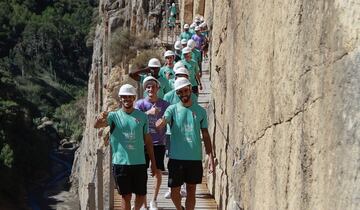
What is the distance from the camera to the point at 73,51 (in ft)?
328

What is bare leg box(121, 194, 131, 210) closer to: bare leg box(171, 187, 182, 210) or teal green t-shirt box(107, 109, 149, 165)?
teal green t-shirt box(107, 109, 149, 165)

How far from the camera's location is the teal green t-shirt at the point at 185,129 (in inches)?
279

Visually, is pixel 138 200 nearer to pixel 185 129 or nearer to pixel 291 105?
pixel 185 129

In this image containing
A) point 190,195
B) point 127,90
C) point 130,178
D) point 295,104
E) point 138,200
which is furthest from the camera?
point 190,195

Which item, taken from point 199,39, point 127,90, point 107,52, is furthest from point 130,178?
point 107,52

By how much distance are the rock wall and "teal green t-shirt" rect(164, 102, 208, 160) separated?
1.33 ft

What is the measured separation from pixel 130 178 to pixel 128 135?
1.53 feet

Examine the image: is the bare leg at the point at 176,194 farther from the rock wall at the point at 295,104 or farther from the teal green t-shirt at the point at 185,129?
the rock wall at the point at 295,104

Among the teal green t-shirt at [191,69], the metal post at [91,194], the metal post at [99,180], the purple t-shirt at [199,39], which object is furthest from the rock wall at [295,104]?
the purple t-shirt at [199,39]

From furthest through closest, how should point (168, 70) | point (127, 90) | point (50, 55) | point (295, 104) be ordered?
point (50, 55), point (168, 70), point (127, 90), point (295, 104)

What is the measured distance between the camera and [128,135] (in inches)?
272

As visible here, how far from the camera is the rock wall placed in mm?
3252

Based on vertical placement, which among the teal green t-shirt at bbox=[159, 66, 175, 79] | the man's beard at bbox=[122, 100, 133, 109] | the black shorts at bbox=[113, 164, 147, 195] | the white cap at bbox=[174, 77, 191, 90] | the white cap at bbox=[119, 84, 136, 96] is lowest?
the black shorts at bbox=[113, 164, 147, 195]

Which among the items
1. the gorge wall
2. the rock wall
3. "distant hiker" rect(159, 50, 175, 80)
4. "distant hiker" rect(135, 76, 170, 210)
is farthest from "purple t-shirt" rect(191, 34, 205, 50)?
the rock wall
